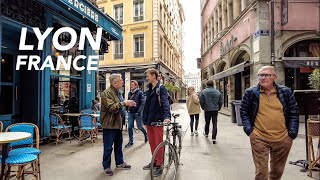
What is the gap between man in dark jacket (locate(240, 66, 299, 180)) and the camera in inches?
130

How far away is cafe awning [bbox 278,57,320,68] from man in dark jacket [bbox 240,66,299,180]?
862 centimetres

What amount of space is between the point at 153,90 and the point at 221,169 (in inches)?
79.9

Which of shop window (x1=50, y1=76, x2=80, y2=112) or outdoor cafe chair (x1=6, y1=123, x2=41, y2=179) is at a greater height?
shop window (x1=50, y1=76, x2=80, y2=112)

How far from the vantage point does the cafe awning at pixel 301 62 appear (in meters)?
10.6

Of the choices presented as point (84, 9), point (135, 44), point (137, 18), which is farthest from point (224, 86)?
point (84, 9)

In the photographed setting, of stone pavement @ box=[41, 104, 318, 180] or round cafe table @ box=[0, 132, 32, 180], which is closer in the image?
round cafe table @ box=[0, 132, 32, 180]

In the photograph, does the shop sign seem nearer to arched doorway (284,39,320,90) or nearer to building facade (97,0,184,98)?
arched doorway (284,39,320,90)

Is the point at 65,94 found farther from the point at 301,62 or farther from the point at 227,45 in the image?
the point at 227,45

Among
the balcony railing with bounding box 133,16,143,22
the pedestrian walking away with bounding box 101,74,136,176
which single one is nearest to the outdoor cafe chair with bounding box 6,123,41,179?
the pedestrian walking away with bounding box 101,74,136,176

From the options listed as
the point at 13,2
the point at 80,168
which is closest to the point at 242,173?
the point at 80,168

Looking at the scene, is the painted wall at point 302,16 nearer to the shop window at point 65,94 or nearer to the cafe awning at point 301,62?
the cafe awning at point 301,62

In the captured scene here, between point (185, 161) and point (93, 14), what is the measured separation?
207 inches

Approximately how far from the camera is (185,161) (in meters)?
5.52

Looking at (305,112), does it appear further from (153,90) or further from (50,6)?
(50,6)
